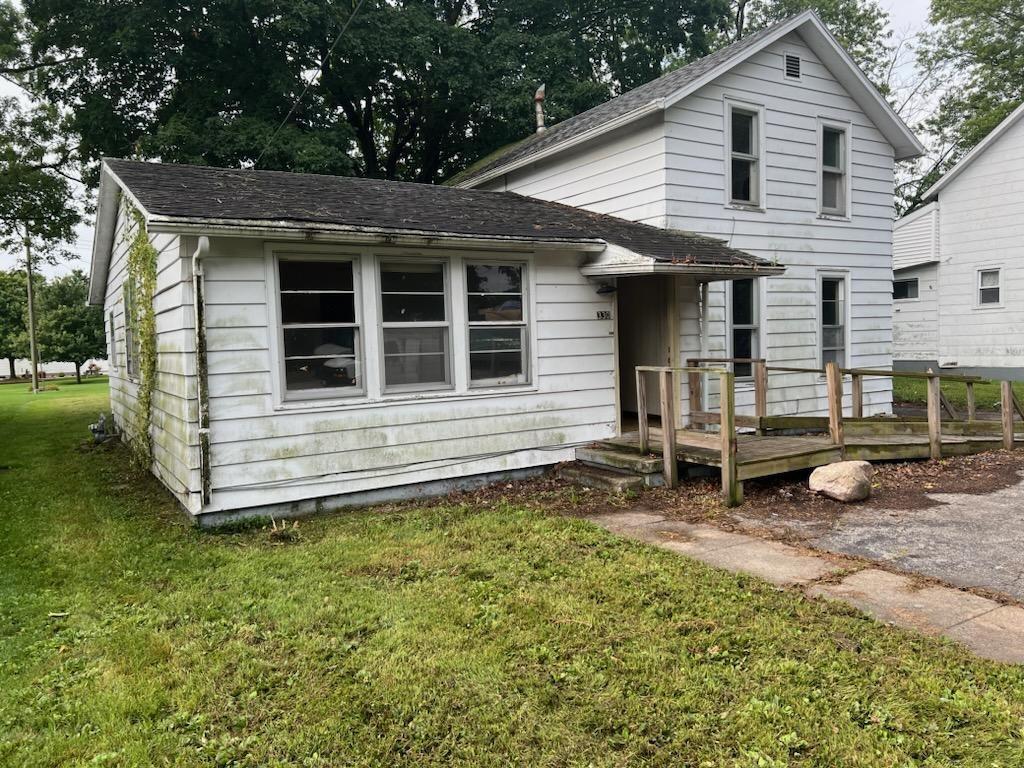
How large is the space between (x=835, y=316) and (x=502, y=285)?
257 inches

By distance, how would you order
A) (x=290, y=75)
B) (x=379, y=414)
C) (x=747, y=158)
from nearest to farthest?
(x=379, y=414), (x=747, y=158), (x=290, y=75)

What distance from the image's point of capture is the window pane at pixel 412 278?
7176 millimetres

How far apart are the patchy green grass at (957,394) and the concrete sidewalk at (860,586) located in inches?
428

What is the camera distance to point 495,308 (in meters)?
7.90

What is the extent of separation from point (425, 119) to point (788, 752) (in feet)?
71.2

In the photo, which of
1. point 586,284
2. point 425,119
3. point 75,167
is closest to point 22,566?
point 586,284

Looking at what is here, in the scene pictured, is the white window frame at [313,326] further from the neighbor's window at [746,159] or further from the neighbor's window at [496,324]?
the neighbor's window at [746,159]

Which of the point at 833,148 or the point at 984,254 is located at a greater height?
the point at 833,148

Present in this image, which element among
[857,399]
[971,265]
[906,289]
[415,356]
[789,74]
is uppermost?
[789,74]

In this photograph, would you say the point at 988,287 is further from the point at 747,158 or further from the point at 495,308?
the point at 495,308

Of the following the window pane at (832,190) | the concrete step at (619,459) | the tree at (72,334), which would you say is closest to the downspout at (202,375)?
the concrete step at (619,459)

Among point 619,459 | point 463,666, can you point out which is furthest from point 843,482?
point 463,666

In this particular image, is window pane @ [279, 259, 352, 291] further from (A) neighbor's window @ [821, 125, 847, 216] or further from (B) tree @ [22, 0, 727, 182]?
(B) tree @ [22, 0, 727, 182]

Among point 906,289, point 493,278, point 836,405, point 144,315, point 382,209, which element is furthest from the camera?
point 906,289
